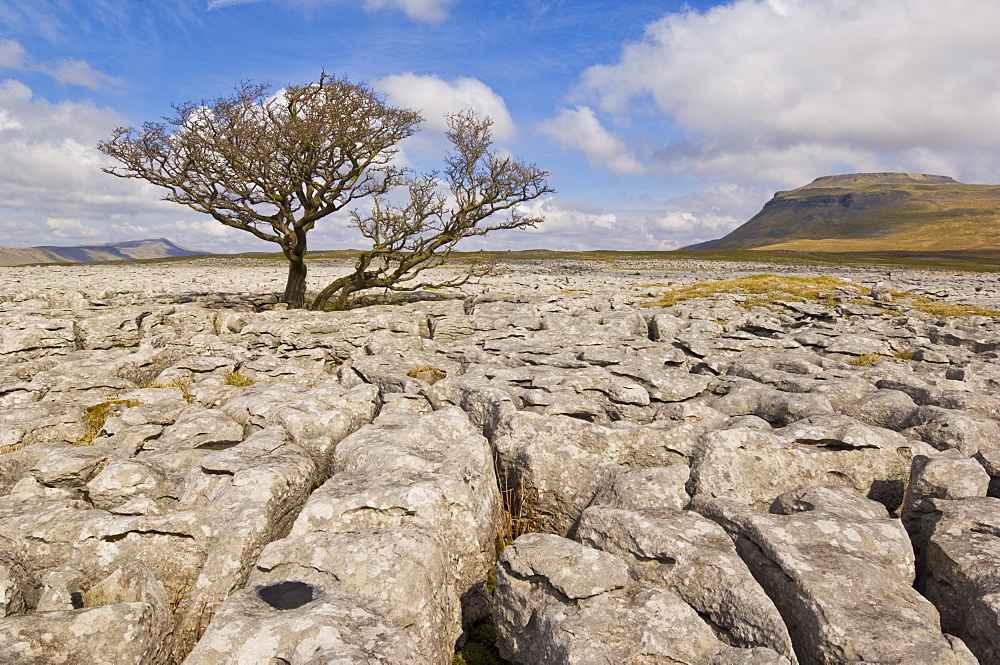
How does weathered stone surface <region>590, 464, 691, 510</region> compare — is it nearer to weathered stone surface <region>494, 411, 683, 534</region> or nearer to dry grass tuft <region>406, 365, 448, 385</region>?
weathered stone surface <region>494, 411, 683, 534</region>

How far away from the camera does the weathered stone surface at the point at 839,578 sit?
16.6 ft

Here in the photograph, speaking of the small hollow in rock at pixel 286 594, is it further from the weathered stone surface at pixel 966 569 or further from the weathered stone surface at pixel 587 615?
the weathered stone surface at pixel 966 569

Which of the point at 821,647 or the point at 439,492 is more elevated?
the point at 439,492

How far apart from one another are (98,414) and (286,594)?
383 inches

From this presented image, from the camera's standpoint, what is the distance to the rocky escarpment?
208 inches

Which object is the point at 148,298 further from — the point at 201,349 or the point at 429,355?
the point at 429,355

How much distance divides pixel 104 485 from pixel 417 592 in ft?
19.4

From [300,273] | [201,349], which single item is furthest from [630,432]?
[300,273]

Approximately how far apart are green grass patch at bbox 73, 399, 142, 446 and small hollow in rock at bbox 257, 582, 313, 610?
25.0 feet

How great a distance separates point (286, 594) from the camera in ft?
19.1

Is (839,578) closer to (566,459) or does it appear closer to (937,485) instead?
(937,485)

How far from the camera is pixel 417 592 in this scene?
6000 mm

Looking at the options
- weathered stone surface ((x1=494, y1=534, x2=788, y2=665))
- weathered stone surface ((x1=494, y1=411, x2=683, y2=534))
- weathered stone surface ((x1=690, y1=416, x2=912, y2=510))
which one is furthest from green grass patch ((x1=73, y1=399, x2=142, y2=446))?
weathered stone surface ((x1=690, y1=416, x2=912, y2=510))

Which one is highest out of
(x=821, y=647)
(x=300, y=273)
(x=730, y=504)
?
(x=300, y=273)
